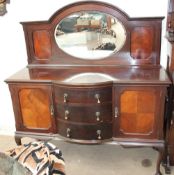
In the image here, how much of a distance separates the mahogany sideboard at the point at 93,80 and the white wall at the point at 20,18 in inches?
3.6

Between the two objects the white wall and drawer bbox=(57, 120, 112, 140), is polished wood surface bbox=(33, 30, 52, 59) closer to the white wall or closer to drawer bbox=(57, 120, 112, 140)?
the white wall

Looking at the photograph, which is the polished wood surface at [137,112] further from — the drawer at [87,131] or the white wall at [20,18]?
the white wall at [20,18]

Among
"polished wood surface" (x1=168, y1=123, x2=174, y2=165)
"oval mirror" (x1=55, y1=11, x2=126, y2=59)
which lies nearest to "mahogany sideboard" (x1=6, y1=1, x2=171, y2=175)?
"oval mirror" (x1=55, y1=11, x2=126, y2=59)

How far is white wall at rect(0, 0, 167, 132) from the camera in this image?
189cm

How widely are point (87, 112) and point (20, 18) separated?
1.14m

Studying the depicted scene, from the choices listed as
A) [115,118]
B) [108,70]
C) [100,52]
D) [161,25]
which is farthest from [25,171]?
[161,25]

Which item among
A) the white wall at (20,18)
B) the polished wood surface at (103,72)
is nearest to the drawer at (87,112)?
the polished wood surface at (103,72)

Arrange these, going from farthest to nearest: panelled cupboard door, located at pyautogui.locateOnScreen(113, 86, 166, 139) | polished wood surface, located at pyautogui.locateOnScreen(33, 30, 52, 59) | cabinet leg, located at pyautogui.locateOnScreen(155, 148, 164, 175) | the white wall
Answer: polished wood surface, located at pyautogui.locateOnScreen(33, 30, 52, 59)
the white wall
cabinet leg, located at pyautogui.locateOnScreen(155, 148, 164, 175)
panelled cupboard door, located at pyautogui.locateOnScreen(113, 86, 166, 139)

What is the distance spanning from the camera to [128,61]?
1.99m

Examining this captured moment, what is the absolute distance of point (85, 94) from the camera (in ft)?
5.52

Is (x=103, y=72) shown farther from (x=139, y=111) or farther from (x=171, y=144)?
(x=171, y=144)

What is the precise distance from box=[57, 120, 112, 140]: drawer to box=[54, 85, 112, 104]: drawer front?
217 mm

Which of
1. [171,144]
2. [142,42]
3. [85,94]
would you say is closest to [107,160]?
[171,144]

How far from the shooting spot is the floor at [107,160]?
1.98m
